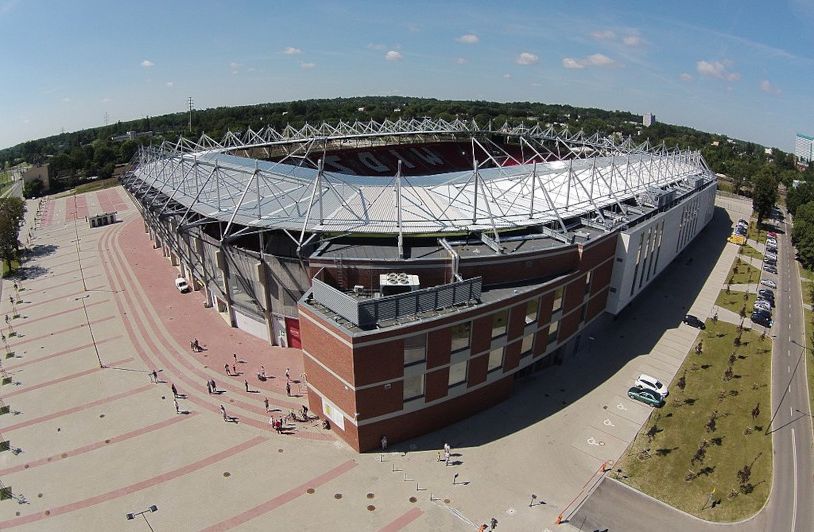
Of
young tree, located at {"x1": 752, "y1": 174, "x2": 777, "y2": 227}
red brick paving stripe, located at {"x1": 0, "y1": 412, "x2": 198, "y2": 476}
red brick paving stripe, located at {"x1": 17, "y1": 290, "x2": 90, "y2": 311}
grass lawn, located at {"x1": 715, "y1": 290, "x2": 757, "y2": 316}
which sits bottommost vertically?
red brick paving stripe, located at {"x1": 0, "y1": 412, "x2": 198, "y2": 476}

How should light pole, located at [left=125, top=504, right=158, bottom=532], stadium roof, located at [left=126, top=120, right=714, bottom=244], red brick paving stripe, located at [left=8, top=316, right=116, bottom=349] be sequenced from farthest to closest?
1. red brick paving stripe, located at [left=8, top=316, right=116, bottom=349]
2. stadium roof, located at [left=126, top=120, right=714, bottom=244]
3. light pole, located at [left=125, top=504, right=158, bottom=532]

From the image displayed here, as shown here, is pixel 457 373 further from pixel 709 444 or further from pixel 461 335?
pixel 709 444

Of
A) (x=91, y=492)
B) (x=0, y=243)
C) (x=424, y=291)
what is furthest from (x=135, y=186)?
(x=424, y=291)

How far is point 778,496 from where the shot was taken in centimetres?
2866

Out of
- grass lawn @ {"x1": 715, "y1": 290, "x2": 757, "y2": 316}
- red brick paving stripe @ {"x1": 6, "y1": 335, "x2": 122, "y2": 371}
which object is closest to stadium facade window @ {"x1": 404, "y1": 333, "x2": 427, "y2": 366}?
red brick paving stripe @ {"x1": 6, "y1": 335, "x2": 122, "y2": 371}

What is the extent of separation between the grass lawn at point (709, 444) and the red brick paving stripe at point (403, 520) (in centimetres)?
1371

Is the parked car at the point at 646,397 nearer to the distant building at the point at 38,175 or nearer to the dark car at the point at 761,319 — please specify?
the dark car at the point at 761,319

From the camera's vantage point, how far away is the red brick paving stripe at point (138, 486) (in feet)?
86.1

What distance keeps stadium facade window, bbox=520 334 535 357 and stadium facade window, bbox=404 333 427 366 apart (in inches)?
382

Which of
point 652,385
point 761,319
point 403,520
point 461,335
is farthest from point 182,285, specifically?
point 761,319

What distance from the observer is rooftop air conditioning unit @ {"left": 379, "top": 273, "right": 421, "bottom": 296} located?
31656 mm

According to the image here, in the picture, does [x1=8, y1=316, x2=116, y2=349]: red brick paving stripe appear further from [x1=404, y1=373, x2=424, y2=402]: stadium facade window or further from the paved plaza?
[x1=404, y1=373, x2=424, y2=402]: stadium facade window

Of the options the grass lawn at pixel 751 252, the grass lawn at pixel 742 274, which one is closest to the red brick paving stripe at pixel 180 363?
the grass lawn at pixel 742 274

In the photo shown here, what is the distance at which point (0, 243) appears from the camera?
65812 mm
